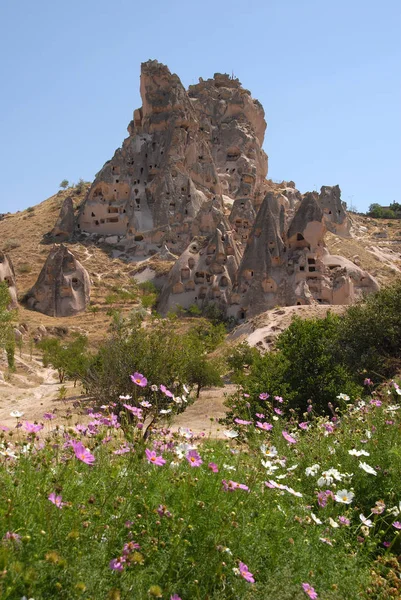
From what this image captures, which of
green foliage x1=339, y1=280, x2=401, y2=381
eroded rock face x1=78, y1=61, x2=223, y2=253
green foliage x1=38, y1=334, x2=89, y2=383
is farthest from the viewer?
eroded rock face x1=78, y1=61, x2=223, y2=253

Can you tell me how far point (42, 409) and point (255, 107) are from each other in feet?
192

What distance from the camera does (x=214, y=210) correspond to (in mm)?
39906

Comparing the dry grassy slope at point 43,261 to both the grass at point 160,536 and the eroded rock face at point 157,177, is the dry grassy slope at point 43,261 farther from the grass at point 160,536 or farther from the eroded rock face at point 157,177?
the grass at point 160,536

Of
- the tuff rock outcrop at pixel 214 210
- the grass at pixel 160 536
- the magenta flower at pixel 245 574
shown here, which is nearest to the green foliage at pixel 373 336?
the grass at pixel 160 536

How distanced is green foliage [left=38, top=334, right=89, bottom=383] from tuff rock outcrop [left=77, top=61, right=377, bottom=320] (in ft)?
34.6

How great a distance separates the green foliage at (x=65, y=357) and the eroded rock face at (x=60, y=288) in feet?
29.6

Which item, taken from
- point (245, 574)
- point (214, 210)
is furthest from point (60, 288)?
point (245, 574)

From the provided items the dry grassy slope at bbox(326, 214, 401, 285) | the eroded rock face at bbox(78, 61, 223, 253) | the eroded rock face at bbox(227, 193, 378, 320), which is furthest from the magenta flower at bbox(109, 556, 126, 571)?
the eroded rock face at bbox(78, 61, 223, 253)

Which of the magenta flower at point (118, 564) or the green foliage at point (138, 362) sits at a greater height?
the magenta flower at point (118, 564)

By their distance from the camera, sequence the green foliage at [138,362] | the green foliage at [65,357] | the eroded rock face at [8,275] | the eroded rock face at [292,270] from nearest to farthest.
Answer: the green foliage at [138,362], the green foliage at [65,357], the eroded rock face at [292,270], the eroded rock face at [8,275]

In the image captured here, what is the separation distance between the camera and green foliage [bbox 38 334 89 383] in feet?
63.9

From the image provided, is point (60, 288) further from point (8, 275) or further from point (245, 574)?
point (245, 574)

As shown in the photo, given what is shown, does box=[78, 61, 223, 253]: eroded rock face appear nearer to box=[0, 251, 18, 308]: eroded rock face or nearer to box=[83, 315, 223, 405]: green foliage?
box=[0, 251, 18, 308]: eroded rock face

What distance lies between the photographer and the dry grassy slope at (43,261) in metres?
32.3
